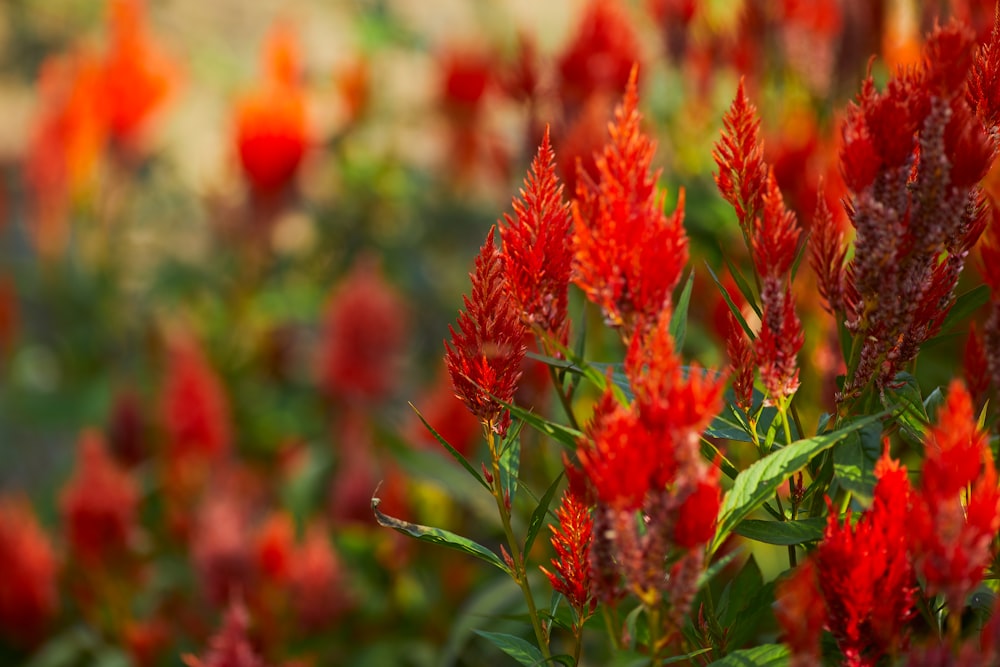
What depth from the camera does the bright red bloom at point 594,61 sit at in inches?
60.2

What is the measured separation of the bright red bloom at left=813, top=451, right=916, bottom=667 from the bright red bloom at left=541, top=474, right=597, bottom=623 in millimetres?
130

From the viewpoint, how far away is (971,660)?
0.50 m

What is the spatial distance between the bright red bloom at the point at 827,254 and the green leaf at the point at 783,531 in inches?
5.4

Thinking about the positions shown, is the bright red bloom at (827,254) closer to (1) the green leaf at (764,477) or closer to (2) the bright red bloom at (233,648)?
(1) the green leaf at (764,477)

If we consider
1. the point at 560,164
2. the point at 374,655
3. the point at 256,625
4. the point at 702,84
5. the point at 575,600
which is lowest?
the point at 374,655

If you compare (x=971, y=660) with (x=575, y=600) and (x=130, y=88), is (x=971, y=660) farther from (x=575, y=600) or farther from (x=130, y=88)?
(x=130, y=88)

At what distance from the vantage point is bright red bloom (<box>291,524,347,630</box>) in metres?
1.56

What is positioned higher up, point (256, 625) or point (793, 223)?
point (793, 223)

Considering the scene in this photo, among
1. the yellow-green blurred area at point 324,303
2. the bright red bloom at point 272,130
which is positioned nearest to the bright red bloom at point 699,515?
the yellow-green blurred area at point 324,303

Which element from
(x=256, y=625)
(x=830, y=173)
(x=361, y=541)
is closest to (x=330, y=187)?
(x=361, y=541)

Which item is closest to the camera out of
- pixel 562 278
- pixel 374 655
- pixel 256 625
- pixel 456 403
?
pixel 562 278

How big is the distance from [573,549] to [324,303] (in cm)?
221

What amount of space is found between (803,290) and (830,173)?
1.01 ft

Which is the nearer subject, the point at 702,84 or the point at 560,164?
the point at 560,164
